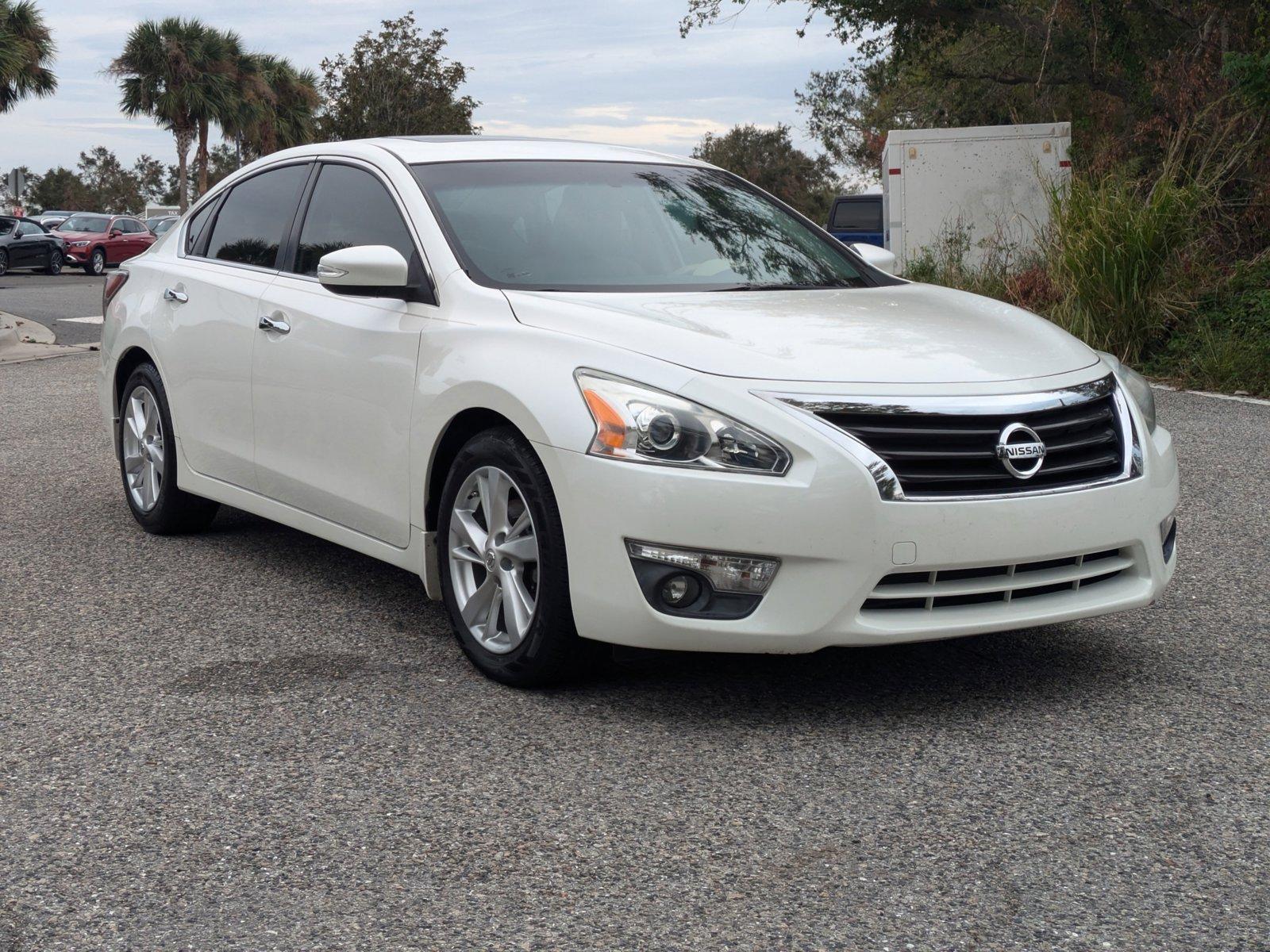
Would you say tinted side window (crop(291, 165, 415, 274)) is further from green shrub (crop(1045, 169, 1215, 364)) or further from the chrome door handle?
green shrub (crop(1045, 169, 1215, 364))

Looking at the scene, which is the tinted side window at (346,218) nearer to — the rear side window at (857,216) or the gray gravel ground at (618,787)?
the gray gravel ground at (618,787)

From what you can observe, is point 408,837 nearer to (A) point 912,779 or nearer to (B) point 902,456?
(A) point 912,779

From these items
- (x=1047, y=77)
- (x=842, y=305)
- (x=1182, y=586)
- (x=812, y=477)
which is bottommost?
(x=1182, y=586)

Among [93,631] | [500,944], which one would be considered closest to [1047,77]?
[93,631]

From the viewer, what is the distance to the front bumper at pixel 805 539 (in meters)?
3.82

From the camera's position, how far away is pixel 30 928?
2.95m

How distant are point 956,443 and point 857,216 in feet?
78.2

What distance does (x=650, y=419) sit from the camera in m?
3.93

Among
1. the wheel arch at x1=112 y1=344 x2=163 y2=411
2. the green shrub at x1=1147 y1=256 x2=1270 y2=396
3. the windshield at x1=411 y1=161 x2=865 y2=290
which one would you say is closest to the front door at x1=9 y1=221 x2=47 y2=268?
→ the green shrub at x1=1147 y1=256 x2=1270 y2=396

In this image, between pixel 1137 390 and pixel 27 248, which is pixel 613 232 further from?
pixel 27 248

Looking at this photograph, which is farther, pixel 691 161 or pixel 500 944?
pixel 691 161

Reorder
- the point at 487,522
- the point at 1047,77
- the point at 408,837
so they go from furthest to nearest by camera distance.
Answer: the point at 1047,77, the point at 487,522, the point at 408,837

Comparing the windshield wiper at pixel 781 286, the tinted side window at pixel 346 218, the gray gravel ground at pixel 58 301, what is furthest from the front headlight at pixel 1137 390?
the gray gravel ground at pixel 58 301

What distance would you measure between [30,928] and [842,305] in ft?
9.53
